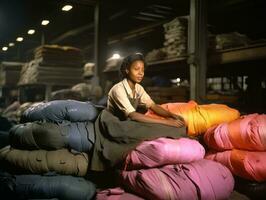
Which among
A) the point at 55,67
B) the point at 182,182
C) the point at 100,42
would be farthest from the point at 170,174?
the point at 55,67

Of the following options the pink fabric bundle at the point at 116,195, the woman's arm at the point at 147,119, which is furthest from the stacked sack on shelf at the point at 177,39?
the pink fabric bundle at the point at 116,195

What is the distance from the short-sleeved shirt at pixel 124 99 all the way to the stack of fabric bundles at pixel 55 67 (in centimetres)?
721

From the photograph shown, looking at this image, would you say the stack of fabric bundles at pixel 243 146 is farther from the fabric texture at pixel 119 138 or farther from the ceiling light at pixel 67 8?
the ceiling light at pixel 67 8

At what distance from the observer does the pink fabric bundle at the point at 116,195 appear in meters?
3.28

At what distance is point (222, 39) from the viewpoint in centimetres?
607

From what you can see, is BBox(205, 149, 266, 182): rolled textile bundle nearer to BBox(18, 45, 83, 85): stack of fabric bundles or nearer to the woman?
the woman

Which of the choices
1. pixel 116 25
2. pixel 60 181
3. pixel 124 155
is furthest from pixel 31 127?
pixel 116 25

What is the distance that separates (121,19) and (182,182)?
7.45 m

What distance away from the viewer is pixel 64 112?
3900 millimetres

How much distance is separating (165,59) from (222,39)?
140 centimetres

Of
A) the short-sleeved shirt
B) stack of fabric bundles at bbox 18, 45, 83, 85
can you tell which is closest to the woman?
the short-sleeved shirt

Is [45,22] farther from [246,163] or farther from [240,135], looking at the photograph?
[246,163]

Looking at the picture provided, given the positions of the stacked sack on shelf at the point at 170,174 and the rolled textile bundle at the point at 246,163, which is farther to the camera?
the rolled textile bundle at the point at 246,163

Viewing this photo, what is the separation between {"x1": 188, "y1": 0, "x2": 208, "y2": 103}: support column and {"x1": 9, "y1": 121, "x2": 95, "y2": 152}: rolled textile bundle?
2.74m
